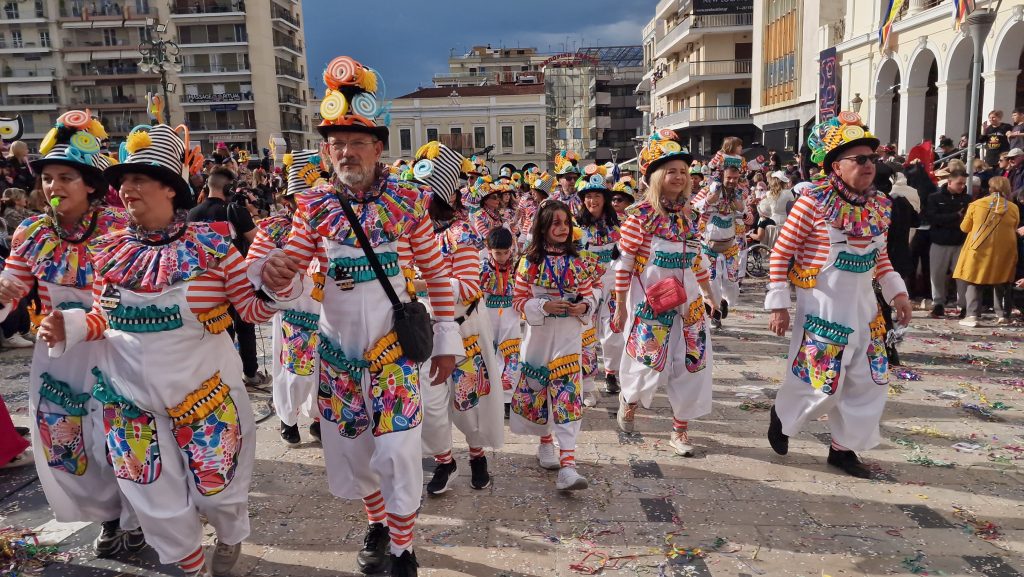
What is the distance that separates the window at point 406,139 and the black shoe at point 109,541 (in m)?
61.5

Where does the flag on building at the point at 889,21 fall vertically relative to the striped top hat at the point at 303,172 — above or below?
above

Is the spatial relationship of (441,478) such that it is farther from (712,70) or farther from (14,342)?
(712,70)

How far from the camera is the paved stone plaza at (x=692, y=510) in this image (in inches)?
137

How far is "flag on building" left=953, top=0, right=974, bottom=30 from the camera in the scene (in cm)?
1568

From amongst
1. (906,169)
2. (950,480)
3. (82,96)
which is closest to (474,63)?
(82,96)

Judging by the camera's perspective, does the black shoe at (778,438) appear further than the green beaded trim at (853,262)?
Yes

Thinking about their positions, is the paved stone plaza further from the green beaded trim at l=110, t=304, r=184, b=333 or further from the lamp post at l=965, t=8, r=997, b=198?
the lamp post at l=965, t=8, r=997, b=198

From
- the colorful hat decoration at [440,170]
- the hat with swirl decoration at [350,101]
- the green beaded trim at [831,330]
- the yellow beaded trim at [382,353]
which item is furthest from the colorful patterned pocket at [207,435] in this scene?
the green beaded trim at [831,330]

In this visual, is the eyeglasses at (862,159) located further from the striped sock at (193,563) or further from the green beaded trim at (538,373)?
the striped sock at (193,563)

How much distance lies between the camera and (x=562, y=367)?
444 cm

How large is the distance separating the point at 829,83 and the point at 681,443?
933 inches

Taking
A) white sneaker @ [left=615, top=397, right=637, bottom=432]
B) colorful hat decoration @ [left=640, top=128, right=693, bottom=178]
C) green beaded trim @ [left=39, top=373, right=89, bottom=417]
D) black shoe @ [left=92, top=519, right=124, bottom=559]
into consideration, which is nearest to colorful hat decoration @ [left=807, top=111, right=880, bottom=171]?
colorful hat decoration @ [left=640, top=128, right=693, bottom=178]

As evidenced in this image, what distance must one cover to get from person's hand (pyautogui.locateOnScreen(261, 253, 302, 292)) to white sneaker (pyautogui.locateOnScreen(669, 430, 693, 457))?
3.20 meters

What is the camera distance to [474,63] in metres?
96.5
